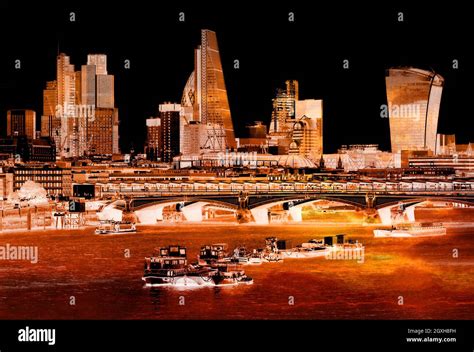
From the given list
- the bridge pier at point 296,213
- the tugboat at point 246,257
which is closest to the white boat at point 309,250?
the tugboat at point 246,257

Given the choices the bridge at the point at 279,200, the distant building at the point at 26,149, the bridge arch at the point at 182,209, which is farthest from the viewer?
the distant building at the point at 26,149

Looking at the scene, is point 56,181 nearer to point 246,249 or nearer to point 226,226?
point 226,226

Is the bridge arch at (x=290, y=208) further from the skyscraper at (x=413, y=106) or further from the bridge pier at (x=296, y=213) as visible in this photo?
the skyscraper at (x=413, y=106)

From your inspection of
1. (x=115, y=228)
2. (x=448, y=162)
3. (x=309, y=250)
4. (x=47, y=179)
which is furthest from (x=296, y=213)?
(x=448, y=162)
